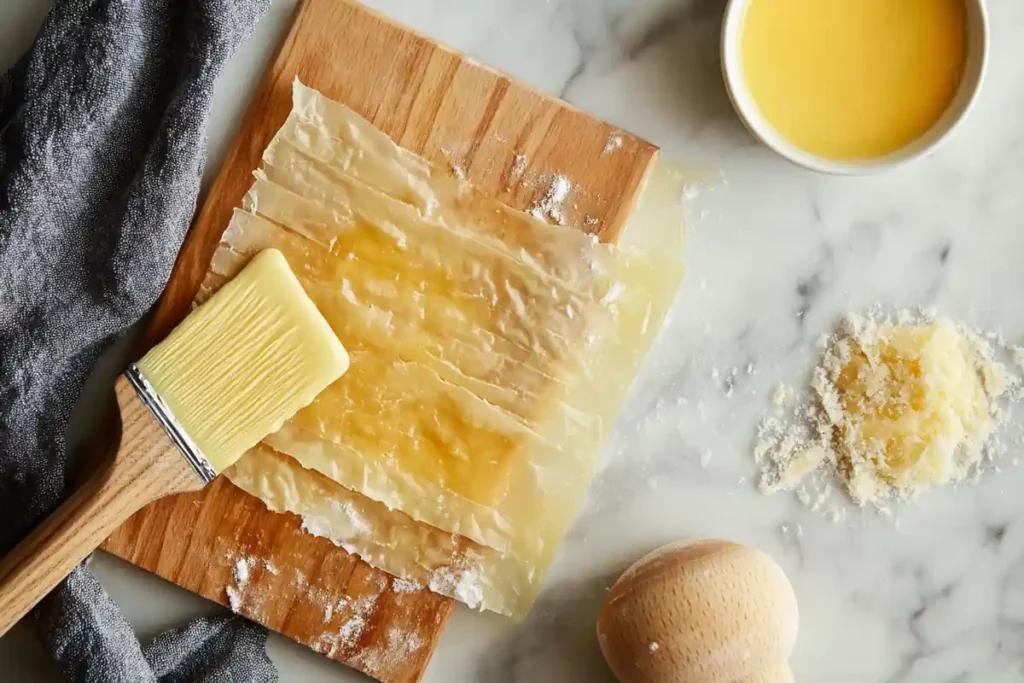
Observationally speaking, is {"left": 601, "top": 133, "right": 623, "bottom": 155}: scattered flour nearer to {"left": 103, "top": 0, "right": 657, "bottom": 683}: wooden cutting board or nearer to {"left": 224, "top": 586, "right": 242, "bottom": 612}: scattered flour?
{"left": 103, "top": 0, "right": 657, "bottom": 683}: wooden cutting board

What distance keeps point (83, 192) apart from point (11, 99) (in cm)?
10

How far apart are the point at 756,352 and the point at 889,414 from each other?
0.41 ft

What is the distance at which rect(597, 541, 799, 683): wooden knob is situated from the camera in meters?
0.69

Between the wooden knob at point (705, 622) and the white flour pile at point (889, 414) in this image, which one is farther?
the white flour pile at point (889, 414)

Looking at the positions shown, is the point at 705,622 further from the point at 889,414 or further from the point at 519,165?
the point at 519,165

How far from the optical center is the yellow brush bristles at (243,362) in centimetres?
74

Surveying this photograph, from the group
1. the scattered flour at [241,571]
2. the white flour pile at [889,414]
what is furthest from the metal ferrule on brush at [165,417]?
the white flour pile at [889,414]

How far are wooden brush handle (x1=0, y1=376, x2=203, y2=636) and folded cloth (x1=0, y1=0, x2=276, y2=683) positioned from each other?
0.04 m

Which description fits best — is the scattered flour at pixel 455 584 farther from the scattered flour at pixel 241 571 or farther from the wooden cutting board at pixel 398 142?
the scattered flour at pixel 241 571

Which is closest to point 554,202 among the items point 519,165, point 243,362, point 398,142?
point 519,165

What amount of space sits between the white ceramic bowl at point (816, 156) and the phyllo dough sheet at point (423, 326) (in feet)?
0.46

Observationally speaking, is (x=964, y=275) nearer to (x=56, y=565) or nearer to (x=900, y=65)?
(x=900, y=65)

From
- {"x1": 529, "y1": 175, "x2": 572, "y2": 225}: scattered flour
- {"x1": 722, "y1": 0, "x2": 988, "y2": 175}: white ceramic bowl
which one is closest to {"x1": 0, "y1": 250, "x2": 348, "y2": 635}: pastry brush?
{"x1": 529, "y1": 175, "x2": 572, "y2": 225}: scattered flour

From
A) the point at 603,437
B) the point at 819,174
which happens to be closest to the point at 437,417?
the point at 603,437
